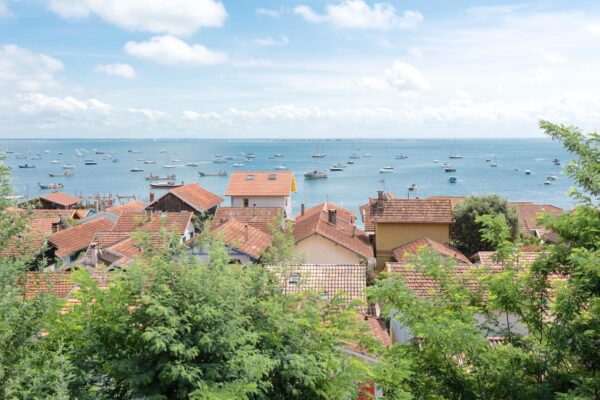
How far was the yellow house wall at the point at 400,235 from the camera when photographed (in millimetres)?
30328

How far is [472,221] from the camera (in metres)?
32.3

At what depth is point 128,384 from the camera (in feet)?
21.1

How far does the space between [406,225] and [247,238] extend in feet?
31.8

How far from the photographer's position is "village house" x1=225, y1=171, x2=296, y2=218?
50.3 m

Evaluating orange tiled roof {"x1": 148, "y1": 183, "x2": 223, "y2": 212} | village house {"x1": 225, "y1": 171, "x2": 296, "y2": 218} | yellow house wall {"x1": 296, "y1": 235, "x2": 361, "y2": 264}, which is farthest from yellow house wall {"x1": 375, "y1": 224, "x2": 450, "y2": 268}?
village house {"x1": 225, "y1": 171, "x2": 296, "y2": 218}

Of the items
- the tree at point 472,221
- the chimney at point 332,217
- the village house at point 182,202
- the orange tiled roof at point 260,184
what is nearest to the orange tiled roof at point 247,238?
the chimney at point 332,217

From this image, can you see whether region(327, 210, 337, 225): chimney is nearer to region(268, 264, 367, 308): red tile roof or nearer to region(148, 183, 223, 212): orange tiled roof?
region(148, 183, 223, 212): orange tiled roof

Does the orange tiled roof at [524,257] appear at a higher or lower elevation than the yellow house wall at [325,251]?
higher

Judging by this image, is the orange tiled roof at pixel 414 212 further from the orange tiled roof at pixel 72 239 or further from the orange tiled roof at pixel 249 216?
the orange tiled roof at pixel 72 239

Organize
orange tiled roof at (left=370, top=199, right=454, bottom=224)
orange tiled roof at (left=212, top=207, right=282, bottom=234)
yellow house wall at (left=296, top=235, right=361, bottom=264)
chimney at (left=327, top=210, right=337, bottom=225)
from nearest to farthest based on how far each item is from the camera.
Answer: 1. yellow house wall at (left=296, top=235, right=361, bottom=264)
2. orange tiled roof at (left=370, top=199, right=454, bottom=224)
3. chimney at (left=327, top=210, right=337, bottom=225)
4. orange tiled roof at (left=212, top=207, right=282, bottom=234)

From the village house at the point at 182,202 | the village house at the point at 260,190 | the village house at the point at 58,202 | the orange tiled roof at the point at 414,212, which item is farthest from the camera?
the village house at the point at 58,202

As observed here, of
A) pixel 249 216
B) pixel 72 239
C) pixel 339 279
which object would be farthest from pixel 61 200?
pixel 339 279

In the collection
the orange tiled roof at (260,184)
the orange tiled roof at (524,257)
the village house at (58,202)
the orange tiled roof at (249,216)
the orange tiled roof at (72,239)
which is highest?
the orange tiled roof at (524,257)

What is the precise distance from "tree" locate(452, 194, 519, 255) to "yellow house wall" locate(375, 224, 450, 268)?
2.94 meters
